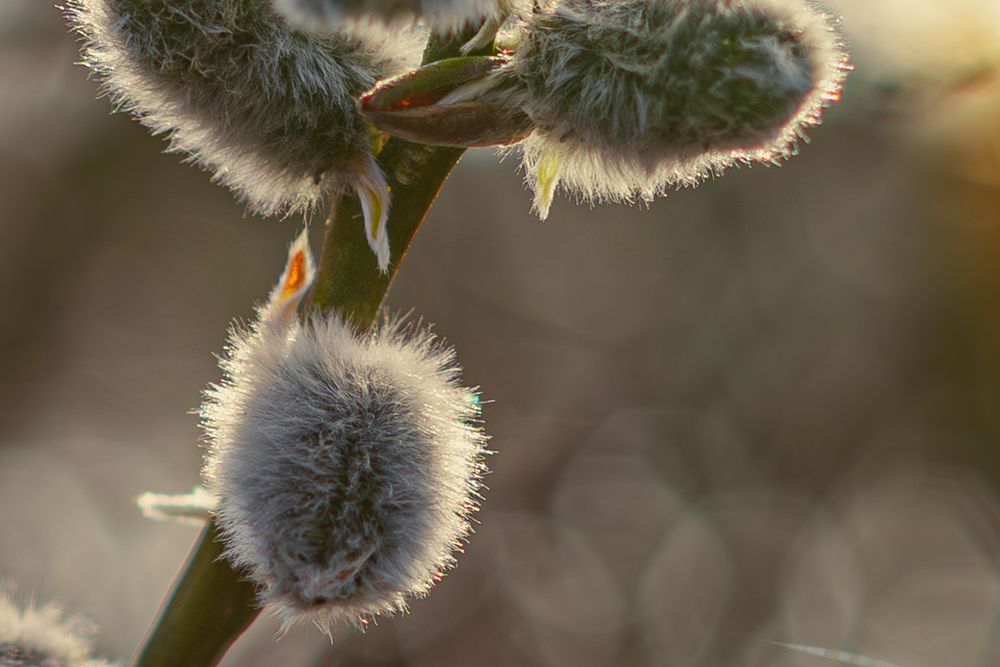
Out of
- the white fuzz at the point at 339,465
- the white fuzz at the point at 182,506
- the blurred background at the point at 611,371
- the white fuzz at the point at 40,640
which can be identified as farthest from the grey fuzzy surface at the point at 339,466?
the blurred background at the point at 611,371

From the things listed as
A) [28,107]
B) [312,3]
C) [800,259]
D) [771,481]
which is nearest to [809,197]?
[800,259]

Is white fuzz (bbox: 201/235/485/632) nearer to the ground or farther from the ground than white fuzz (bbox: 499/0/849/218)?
nearer to the ground

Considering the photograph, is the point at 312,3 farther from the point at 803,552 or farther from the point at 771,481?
the point at 771,481

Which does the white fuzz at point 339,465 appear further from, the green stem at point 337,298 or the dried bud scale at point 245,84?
the dried bud scale at point 245,84

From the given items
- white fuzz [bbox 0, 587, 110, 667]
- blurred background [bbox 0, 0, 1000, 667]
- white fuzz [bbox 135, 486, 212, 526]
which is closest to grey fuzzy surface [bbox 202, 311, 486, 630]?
white fuzz [bbox 135, 486, 212, 526]

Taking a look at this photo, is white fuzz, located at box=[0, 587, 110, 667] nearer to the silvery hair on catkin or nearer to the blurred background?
the silvery hair on catkin

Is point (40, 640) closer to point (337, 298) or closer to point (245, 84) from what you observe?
point (337, 298)

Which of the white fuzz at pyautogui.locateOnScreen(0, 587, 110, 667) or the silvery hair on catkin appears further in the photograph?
the white fuzz at pyautogui.locateOnScreen(0, 587, 110, 667)

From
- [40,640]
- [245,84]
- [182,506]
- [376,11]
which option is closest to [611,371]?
[40,640]
